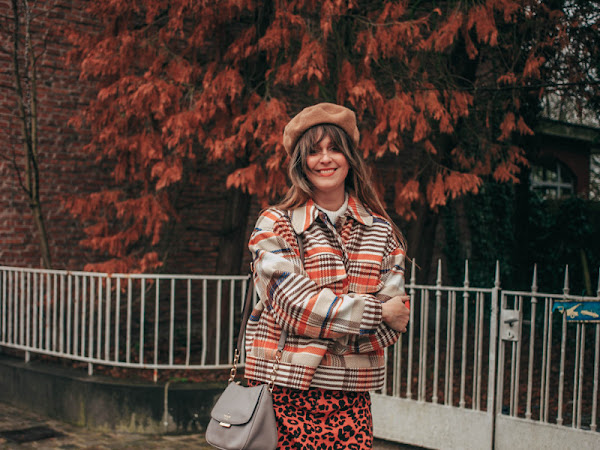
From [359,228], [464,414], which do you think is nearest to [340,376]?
[359,228]

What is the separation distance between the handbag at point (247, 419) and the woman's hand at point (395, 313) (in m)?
0.37

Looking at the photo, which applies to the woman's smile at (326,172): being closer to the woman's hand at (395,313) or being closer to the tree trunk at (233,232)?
the woman's hand at (395,313)

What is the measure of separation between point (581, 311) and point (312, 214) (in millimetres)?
2667

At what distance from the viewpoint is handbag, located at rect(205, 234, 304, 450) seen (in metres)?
2.31

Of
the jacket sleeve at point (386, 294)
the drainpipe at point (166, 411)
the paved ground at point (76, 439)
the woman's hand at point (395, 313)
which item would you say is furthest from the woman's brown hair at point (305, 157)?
the drainpipe at point (166, 411)

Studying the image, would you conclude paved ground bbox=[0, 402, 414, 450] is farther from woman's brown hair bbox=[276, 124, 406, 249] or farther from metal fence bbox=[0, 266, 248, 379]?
woman's brown hair bbox=[276, 124, 406, 249]

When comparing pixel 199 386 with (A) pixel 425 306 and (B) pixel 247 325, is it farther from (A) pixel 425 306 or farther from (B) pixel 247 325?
(B) pixel 247 325

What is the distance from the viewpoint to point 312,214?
8.25ft

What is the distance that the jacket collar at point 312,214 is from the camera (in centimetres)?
248

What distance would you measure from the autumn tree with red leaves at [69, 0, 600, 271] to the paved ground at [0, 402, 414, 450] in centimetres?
161

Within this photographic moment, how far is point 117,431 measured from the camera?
5.57 meters

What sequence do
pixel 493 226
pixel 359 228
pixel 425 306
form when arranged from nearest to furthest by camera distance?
pixel 359 228 < pixel 425 306 < pixel 493 226

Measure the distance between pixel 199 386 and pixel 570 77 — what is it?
468cm

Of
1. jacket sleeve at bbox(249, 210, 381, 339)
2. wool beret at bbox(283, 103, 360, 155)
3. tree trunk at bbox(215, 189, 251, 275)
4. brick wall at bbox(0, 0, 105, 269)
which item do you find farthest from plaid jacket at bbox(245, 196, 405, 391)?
brick wall at bbox(0, 0, 105, 269)
